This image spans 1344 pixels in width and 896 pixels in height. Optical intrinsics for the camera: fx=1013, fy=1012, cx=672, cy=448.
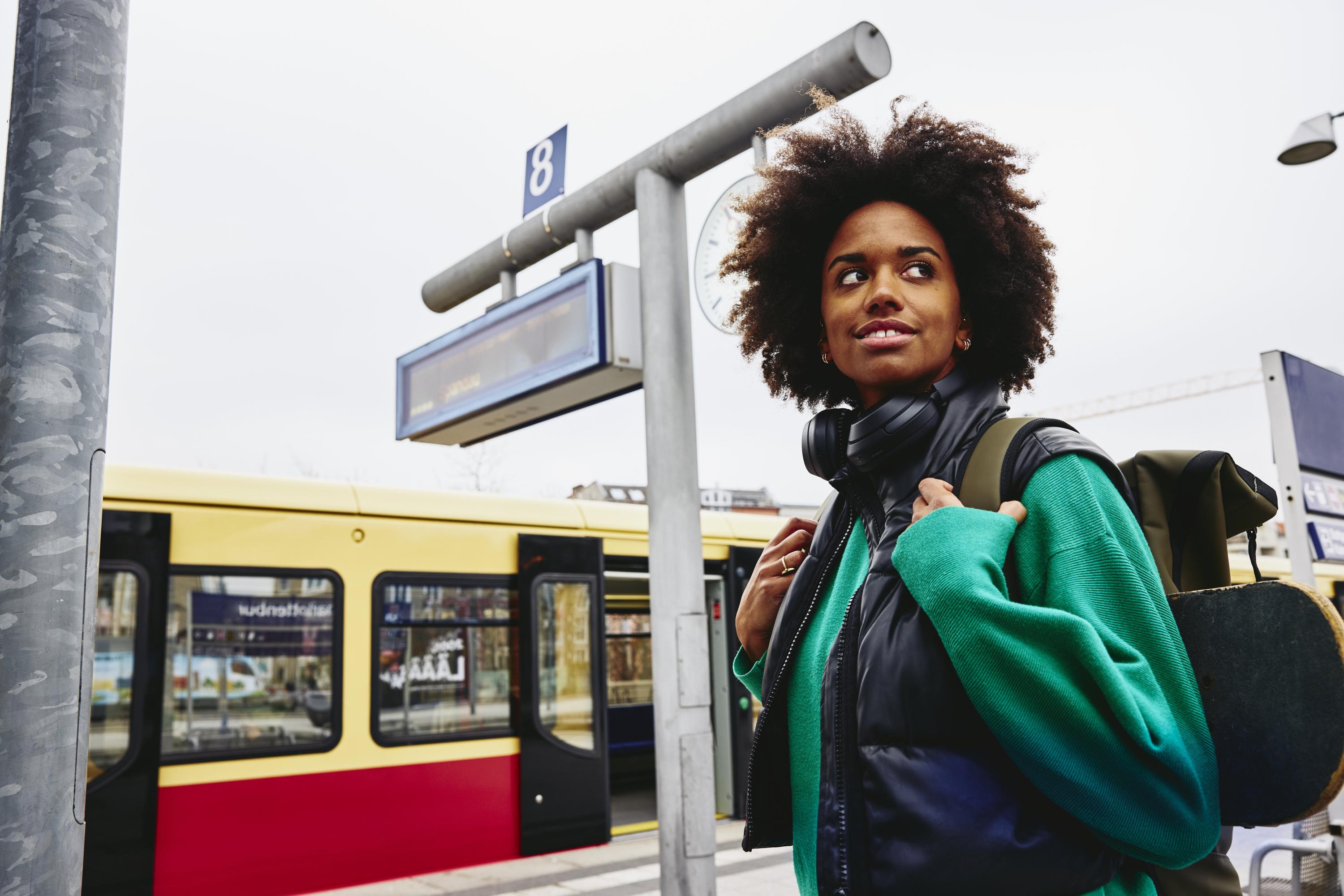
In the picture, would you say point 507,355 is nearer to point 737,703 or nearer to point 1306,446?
point 1306,446

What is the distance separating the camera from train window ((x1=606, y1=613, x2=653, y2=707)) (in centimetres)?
949

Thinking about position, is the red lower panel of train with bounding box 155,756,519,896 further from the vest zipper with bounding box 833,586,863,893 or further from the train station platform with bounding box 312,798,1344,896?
the vest zipper with bounding box 833,586,863,893

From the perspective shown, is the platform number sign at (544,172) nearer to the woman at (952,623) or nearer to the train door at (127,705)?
the train door at (127,705)

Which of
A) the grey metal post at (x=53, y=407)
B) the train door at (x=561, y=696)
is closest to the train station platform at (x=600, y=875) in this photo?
the train door at (x=561, y=696)

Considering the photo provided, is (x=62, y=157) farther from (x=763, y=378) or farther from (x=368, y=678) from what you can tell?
(x=368, y=678)

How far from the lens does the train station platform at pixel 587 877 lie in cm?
594

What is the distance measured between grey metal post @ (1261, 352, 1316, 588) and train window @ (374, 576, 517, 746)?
15.6ft

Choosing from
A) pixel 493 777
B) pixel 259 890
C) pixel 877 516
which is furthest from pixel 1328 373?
pixel 259 890

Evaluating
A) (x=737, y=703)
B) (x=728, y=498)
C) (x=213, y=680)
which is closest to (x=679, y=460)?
(x=213, y=680)

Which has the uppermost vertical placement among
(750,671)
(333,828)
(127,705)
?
(750,671)

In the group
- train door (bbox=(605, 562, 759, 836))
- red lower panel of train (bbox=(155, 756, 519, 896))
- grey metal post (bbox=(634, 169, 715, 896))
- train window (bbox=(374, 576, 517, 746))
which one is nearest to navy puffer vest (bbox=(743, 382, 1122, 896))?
grey metal post (bbox=(634, 169, 715, 896))

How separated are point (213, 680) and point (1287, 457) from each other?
18.1 ft

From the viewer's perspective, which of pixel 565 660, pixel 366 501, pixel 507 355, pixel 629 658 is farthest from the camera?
pixel 629 658

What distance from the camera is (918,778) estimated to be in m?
1.06
